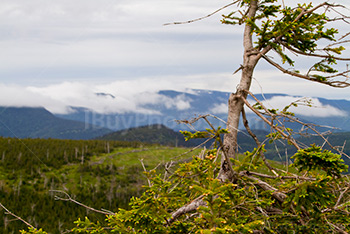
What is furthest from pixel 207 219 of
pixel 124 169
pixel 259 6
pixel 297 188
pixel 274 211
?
pixel 124 169

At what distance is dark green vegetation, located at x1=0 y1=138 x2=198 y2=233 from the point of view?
4424 inches

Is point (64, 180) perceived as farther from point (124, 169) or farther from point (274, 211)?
point (274, 211)

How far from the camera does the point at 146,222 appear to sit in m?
5.07

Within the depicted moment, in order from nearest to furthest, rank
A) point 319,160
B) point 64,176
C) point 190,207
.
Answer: point 319,160, point 190,207, point 64,176

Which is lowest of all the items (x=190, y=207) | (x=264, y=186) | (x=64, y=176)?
(x=64, y=176)

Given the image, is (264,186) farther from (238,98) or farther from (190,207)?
(238,98)

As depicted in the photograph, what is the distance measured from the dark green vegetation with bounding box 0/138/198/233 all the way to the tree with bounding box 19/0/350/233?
104063mm

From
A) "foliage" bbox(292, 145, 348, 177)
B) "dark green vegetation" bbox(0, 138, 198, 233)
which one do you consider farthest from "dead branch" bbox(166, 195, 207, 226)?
"dark green vegetation" bbox(0, 138, 198, 233)

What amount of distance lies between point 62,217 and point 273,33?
11074cm

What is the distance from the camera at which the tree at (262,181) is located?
14.6 ft

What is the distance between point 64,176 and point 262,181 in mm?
163182

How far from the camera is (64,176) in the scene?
506 ft

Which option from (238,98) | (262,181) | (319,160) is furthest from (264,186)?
(238,98)

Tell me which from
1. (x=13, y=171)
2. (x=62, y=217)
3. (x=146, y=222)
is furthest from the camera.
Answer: (x=13, y=171)
